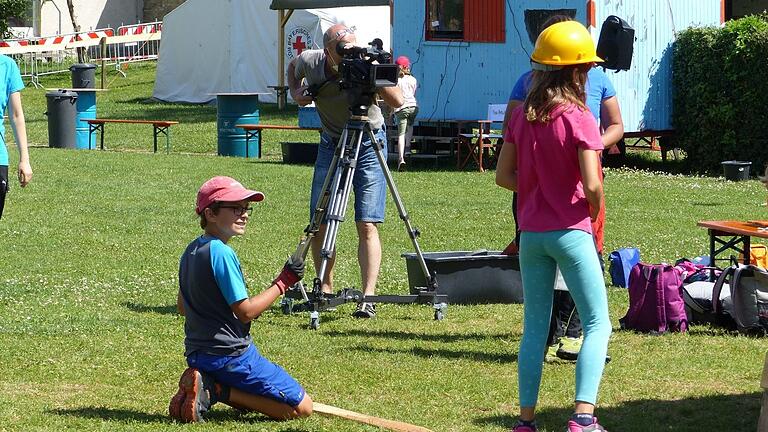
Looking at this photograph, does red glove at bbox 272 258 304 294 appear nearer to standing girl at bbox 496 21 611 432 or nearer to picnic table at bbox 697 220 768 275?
standing girl at bbox 496 21 611 432

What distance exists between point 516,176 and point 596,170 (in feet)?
1.36

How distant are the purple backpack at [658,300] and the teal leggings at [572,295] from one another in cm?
263

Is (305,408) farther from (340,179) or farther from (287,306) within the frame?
(287,306)

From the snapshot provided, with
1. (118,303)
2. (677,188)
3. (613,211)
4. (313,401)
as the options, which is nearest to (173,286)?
(118,303)

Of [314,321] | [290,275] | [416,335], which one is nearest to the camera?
[290,275]

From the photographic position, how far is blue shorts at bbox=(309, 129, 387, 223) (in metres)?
8.34

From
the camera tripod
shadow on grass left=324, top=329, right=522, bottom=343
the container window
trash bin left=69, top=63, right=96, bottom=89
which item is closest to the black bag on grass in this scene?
shadow on grass left=324, top=329, right=522, bottom=343

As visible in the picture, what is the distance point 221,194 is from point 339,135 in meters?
2.87

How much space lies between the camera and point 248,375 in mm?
5723

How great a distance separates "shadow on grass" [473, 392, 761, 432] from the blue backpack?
3.35 metres

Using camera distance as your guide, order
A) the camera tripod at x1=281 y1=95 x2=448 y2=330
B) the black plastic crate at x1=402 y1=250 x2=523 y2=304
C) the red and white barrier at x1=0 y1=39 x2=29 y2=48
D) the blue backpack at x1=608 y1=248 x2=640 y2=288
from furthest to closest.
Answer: the red and white barrier at x1=0 y1=39 x2=29 y2=48
the blue backpack at x1=608 y1=248 x2=640 y2=288
the black plastic crate at x1=402 y1=250 x2=523 y2=304
the camera tripod at x1=281 y1=95 x2=448 y2=330

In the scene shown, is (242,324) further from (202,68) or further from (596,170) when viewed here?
(202,68)

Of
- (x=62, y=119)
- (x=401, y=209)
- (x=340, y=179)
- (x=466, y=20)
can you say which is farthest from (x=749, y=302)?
(x=62, y=119)

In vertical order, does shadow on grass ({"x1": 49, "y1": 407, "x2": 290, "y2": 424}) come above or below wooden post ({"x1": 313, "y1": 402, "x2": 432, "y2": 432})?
below
